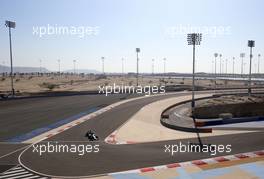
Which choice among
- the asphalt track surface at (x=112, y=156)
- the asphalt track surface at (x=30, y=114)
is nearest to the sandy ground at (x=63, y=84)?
the asphalt track surface at (x=30, y=114)

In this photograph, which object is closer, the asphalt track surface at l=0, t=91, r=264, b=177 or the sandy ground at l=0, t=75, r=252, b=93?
the asphalt track surface at l=0, t=91, r=264, b=177

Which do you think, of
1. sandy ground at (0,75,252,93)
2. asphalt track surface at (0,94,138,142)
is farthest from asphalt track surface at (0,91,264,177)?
sandy ground at (0,75,252,93)

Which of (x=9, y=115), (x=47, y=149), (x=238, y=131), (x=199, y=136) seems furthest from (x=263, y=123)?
(x=9, y=115)

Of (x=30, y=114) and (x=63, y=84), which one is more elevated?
(x=63, y=84)

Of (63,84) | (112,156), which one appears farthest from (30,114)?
(63,84)

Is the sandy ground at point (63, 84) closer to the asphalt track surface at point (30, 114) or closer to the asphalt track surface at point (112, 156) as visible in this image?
the asphalt track surface at point (30, 114)

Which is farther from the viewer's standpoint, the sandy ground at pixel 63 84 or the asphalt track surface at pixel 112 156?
the sandy ground at pixel 63 84

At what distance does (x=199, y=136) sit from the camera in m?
27.8

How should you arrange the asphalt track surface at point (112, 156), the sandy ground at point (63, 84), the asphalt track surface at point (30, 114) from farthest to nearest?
the sandy ground at point (63, 84)
the asphalt track surface at point (30, 114)
the asphalt track surface at point (112, 156)

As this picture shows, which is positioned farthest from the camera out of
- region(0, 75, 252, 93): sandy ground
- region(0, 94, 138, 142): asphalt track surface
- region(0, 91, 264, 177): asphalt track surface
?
region(0, 75, 252, 93): sandy ground

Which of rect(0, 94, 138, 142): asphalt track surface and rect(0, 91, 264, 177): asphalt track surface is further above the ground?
rect(0, 94, 138, 142): asphalt track surface

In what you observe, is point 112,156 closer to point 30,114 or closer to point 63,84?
point 30,114

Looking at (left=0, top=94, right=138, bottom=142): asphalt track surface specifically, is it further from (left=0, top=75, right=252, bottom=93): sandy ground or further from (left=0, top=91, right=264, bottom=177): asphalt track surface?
(left=0, top=75, right=252, bottom=93): sandy ground

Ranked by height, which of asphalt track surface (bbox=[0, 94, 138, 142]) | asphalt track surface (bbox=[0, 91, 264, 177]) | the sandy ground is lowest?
asphalt track surface (bbox=[0, 91, 264, 177])
